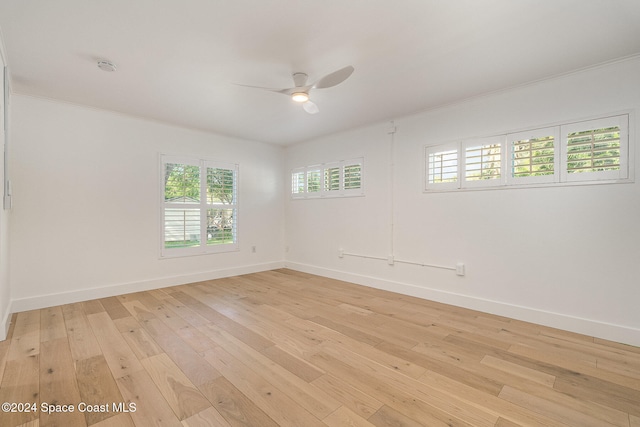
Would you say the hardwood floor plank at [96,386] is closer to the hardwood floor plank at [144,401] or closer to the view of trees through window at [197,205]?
the hardwood floor plank at [144,401]

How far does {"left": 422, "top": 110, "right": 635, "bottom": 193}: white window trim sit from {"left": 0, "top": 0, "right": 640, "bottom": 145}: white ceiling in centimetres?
51

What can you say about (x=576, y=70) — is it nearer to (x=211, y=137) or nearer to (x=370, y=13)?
(x=370, y=13)

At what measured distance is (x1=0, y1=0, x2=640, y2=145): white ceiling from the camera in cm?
186

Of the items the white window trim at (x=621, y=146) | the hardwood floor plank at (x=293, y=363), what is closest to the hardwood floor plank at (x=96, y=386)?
the hardwood floor plank at (x=293, y=363)

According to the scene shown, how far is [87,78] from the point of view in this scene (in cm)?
279

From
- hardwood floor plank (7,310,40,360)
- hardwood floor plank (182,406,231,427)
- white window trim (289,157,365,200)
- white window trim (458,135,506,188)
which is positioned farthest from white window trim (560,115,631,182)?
hardwood floor plank (7,310,40,360)

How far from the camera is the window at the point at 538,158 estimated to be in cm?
253

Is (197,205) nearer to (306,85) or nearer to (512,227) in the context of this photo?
(306,85)

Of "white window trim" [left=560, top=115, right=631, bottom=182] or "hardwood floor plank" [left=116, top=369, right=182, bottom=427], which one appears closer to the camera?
"hardwood floor plank" [left=116, top=369, right=182, bottom=427]

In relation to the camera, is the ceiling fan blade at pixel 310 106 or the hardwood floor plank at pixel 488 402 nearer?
the hardwood floor plank at pixel 488 402

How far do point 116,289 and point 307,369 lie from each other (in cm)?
313

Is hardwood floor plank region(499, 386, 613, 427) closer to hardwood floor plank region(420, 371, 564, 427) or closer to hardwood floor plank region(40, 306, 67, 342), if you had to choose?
hardwood floor plank region(420, 371, 564, 427)

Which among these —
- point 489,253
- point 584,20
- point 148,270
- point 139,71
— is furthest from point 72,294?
point 584,20

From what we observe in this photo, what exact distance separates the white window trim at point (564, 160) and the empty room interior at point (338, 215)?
0.06ft
